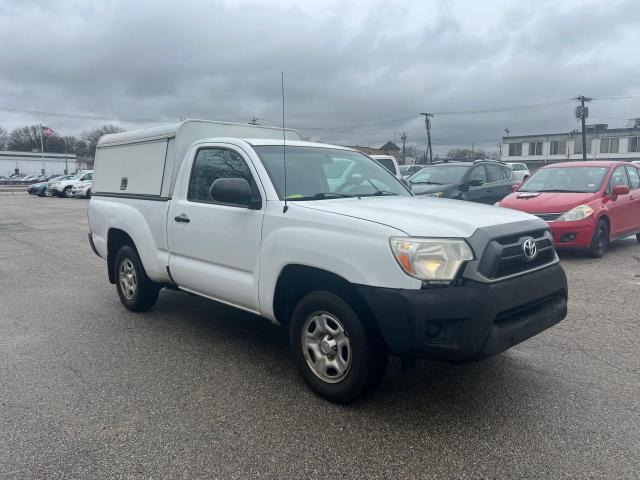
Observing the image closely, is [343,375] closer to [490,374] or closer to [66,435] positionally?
[490,374]

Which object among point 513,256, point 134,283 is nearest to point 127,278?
point 134,283

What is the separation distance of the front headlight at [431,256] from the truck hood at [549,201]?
6.19 metres

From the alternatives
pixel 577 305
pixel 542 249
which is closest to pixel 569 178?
pixel 577 305

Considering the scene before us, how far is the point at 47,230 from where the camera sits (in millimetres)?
14648

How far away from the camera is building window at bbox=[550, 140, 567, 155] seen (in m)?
70.5

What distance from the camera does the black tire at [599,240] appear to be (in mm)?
8578

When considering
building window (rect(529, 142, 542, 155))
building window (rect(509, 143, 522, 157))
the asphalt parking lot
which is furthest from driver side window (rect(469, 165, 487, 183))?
building window (rect(509, 143, 522, 157))

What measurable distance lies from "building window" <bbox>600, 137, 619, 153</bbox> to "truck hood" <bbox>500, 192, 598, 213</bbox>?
6738 cm

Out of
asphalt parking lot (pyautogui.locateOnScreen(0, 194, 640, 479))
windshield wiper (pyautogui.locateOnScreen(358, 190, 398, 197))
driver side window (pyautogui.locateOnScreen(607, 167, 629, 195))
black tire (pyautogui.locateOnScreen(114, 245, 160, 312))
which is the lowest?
asphalt parking lot (pyautogui.locateOnScreen(0, 194, 640, 479))

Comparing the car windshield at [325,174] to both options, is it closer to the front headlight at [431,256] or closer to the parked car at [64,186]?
the front headlight at [431,256]

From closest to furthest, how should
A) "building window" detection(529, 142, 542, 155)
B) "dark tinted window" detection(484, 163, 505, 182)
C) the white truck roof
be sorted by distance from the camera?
the white truck roof
"dark tinted window" detection(484, 163, 505, 182)
"building window" detection(529, 142, 542, 155)

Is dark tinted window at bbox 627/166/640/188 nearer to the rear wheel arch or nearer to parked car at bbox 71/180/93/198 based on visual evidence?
the rear wheel arch

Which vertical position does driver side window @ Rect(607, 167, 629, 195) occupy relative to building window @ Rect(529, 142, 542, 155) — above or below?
below

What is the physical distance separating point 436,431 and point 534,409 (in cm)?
77
